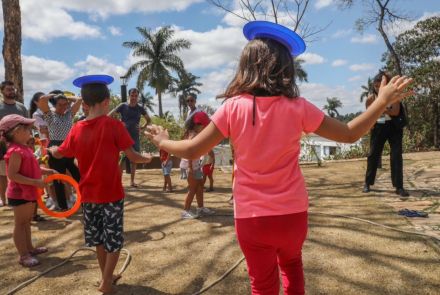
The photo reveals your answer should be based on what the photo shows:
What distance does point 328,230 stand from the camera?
450cm

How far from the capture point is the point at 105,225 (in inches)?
121

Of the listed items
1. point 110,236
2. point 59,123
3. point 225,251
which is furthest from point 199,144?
point 59,123

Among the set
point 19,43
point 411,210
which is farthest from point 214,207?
point 19,43

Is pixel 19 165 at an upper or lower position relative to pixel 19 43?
lower

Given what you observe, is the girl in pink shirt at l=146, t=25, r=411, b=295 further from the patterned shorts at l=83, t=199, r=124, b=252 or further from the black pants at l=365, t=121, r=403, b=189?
the black pants at l=365, t=121, r=403, b=189

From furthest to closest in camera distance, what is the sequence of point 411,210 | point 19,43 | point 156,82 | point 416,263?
point 156,82
point 19,43
point 411,210
point 416,263

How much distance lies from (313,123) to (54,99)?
4.83 m

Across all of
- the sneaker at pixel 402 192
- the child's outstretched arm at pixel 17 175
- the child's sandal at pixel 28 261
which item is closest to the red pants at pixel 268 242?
the child's outstretched arm at pixel 17 175

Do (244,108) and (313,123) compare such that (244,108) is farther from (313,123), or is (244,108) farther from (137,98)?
(137,98)

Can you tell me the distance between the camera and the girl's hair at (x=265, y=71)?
1.84 meters

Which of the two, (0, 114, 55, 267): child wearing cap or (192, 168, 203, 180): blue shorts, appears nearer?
(0, 114, 55, 267): child wearing cap

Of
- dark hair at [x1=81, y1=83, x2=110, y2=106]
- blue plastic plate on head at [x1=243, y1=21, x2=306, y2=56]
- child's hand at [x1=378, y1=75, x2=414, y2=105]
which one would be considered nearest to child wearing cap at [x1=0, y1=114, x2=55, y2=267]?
dark hair at [x1=81, y1=83, x2=110, y2=106]

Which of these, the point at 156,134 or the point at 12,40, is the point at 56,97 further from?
the point at 156,134

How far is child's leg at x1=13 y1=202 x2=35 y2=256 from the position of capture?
376cm
